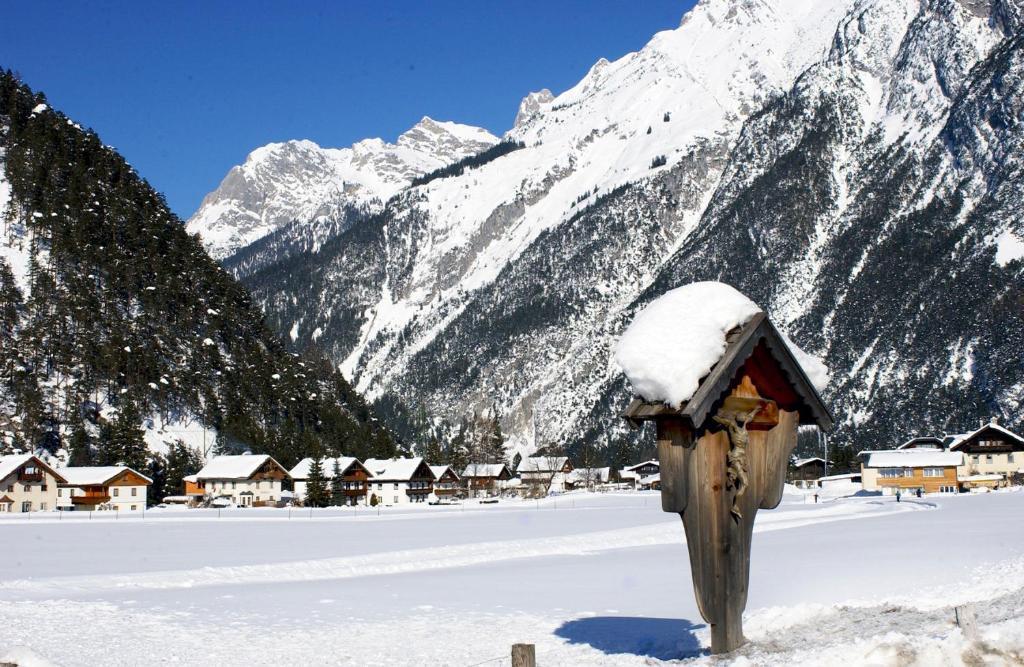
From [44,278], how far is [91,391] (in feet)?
52.0

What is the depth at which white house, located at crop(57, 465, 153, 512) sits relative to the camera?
338 feet

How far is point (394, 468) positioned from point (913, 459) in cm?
6662

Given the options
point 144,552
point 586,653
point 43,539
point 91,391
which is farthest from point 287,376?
point 586,653

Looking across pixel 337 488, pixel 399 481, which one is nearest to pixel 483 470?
pixel 399 481

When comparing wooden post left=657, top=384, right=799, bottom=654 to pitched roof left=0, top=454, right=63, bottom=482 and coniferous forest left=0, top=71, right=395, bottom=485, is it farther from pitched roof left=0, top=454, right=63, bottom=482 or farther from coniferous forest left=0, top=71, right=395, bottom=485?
coniferous forest left=0, top=71, right=395, bottom=485

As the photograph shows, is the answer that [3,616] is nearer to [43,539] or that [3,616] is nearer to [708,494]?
[708,494]

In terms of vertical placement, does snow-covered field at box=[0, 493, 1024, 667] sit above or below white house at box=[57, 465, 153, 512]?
below

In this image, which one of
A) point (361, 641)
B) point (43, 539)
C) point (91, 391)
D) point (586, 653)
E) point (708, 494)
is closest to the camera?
point (708, 494)

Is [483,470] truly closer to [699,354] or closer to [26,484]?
[26,484]

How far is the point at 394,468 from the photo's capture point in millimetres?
139500

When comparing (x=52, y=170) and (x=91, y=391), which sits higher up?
(x=52, y=170)

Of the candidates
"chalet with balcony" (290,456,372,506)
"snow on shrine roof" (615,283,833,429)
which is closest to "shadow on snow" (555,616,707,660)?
"snow on shrine roof" (615,283,833,429)

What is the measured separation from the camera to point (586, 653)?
15945mm

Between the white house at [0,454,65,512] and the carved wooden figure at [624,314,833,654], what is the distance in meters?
98.4
